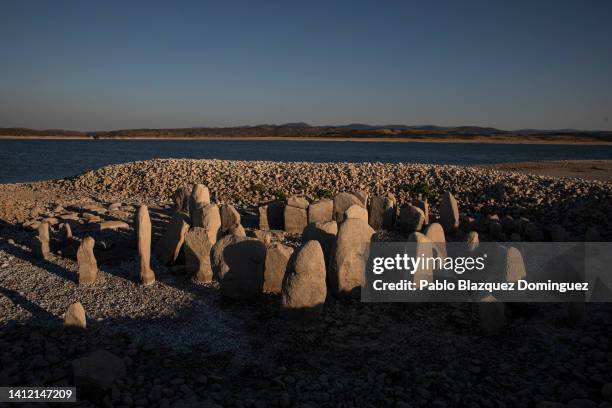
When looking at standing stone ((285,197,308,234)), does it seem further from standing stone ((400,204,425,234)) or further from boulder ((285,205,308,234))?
standing stone ((400,204,425,234))

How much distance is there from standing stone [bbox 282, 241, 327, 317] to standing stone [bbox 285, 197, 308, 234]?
4.74 metres

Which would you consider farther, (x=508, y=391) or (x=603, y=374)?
(x=603, y=374)

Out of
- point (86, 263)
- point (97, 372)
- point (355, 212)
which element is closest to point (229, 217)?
point (355, 212)

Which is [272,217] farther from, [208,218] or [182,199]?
[208,218]

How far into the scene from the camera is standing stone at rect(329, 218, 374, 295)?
641cm

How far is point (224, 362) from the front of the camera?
477 cm

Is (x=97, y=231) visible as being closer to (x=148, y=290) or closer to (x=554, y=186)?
(x=148, y=290)

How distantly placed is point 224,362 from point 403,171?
1433 cm

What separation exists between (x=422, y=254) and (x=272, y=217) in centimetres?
525

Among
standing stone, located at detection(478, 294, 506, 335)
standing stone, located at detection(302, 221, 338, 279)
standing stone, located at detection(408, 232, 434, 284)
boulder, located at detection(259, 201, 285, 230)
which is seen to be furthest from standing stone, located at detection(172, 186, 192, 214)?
standing stone, located at detection(478, 294, 506, 335)

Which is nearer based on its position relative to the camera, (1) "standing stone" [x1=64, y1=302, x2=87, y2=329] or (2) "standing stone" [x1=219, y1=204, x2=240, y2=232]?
(1) "standing stone" [x1=64, y1=302, x2=87, y2=329]

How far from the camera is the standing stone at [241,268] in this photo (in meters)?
6.41

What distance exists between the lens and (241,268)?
21.0ft

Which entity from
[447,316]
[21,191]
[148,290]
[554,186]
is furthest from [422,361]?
[21,191]
